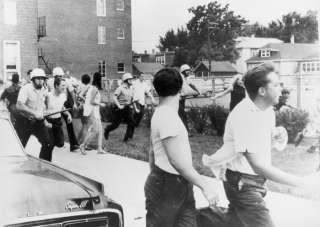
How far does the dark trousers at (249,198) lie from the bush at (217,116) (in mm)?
1845

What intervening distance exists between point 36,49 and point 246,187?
2.65 metres

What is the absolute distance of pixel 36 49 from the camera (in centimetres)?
430

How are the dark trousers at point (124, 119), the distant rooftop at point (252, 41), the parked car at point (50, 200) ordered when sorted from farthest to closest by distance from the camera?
the dark trousers at point (124, 119) < the distant rooftop at point (252, 41) < the parked car at point (50, 200)

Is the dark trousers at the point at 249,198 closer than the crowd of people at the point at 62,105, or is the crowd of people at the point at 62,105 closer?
the dark trousers at the point at 249,198

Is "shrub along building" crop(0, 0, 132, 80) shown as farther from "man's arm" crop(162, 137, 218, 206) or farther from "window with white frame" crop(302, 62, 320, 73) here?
"man's arm" crop(162, 137, 218, 206)

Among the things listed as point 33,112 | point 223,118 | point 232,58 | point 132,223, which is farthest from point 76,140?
point 232,58

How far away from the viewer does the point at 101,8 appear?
3957 millimetres

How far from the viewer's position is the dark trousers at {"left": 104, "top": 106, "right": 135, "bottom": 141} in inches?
190

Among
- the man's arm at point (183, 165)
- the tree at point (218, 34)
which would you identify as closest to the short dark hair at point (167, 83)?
the man's arm at point (183, 165)

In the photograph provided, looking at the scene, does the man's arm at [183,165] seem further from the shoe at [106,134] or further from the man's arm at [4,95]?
the shoe at [106,134]

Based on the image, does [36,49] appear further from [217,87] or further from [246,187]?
[246,187]

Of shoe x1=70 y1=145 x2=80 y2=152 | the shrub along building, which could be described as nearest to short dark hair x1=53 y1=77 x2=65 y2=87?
the shrub along building

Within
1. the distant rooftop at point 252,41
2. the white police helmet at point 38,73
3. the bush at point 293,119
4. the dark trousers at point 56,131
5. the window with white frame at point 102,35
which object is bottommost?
the dark trousers at point 56,131

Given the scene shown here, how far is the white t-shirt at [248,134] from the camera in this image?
2273 millimetres
